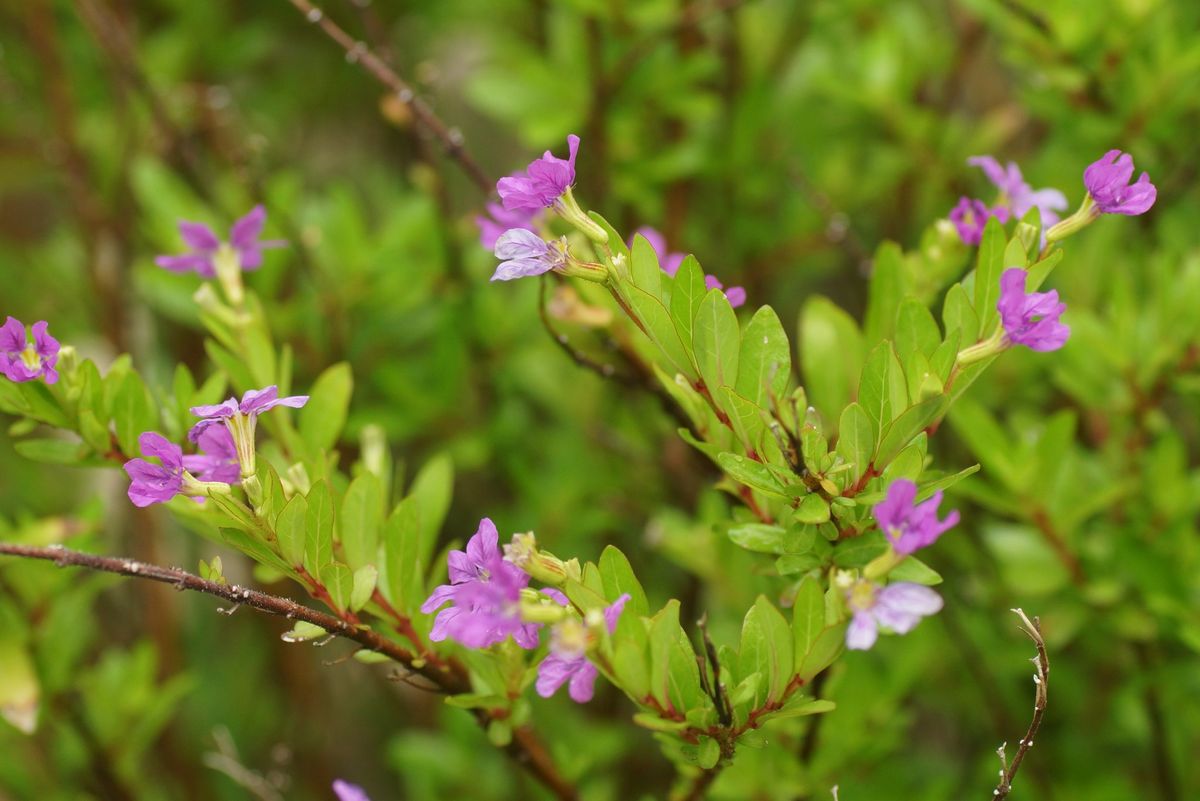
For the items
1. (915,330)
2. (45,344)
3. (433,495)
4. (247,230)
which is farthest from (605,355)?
(45,344)

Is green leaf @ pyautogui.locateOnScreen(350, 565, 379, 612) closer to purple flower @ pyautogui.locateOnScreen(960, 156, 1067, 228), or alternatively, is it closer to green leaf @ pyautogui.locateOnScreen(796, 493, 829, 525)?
green leaf @ pyautogui.locateOnScreen(796, 493, 829, 525)

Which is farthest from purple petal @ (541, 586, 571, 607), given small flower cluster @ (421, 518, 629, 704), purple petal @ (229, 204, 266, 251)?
purple petal @ (229, 204, 266, 251)

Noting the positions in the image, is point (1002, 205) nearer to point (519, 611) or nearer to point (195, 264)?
point (519, 611)

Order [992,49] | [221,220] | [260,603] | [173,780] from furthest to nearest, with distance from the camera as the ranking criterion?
[992,49] < [173,780] < [221,220] < [260,603]

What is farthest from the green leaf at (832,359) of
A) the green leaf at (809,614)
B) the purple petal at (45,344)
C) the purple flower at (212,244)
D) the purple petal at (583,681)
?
the purple petal at (45,344)

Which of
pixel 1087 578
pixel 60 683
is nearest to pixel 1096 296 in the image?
pixel 1087 578

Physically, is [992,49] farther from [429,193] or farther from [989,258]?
[989,258]

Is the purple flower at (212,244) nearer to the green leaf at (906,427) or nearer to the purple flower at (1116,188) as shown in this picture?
the green leaf at (906,427)
